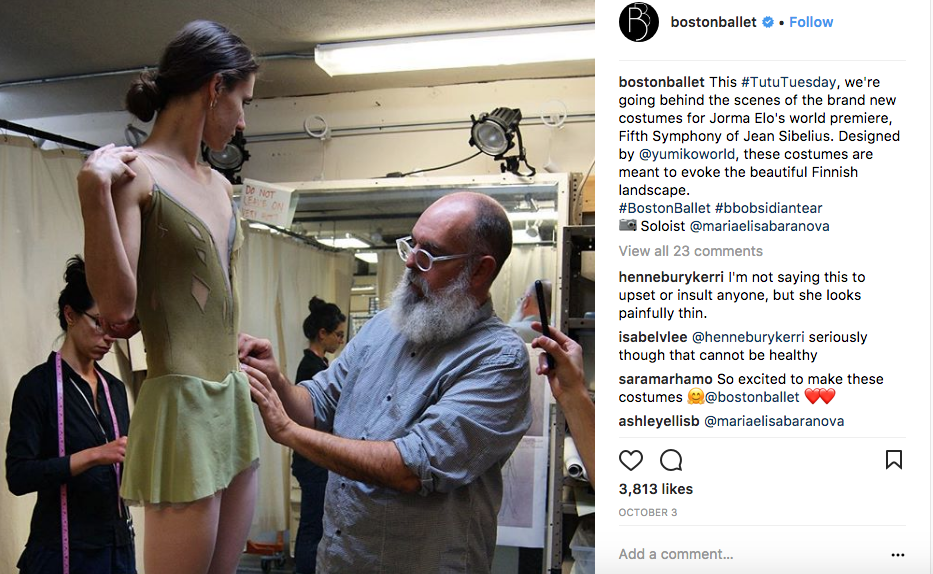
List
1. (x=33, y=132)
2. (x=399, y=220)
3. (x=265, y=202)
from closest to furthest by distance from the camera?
(x=33, y=132) < (x=265, y=202) < (x=399, y=220)

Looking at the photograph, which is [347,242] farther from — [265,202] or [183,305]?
[183,305]

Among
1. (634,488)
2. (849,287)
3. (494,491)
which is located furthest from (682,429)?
(494,491)

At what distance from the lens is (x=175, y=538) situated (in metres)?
0.75

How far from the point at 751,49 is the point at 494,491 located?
2.79 ft

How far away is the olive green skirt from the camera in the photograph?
742 millimetres

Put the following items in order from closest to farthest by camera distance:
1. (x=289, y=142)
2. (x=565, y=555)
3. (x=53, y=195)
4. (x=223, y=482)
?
1. (x=223, y=482)
2. (x=565, y=555)
3. (x=53, y=195)
4. (x=289, y=142)

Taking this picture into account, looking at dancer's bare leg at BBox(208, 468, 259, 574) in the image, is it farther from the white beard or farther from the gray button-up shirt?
the white beard

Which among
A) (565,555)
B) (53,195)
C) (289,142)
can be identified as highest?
(289,142)

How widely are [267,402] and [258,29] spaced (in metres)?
1.83

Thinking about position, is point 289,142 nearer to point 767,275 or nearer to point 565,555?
point 565,555

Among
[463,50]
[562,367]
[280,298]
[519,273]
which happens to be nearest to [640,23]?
[562,367]

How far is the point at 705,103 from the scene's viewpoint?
61 centimetres

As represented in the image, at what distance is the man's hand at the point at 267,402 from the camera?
36.0 inches

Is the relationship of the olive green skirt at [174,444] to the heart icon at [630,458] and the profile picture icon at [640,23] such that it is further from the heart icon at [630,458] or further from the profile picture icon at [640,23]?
the profile picture icon at [640,23]
